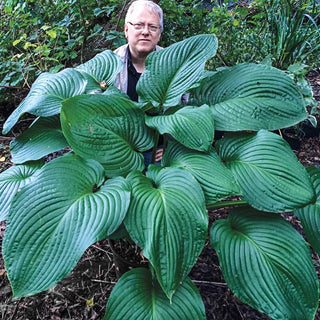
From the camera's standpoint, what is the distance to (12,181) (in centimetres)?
113

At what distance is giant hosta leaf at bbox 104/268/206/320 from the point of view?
35.9 inches

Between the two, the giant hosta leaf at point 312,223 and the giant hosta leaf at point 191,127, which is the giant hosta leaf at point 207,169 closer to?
the giant hosta leaf at point 191,127

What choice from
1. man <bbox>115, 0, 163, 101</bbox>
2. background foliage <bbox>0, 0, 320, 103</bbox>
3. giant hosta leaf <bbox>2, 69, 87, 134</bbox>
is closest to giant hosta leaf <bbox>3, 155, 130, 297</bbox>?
giant hosta leaf <bbox>2, 69, 87, 134</bbox>

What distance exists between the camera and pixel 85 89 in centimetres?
128

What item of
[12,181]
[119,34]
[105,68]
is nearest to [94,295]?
[12,181]

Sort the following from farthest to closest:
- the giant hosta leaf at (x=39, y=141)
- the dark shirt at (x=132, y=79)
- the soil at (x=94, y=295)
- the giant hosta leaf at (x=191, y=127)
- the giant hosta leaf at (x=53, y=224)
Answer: the dark shirt at (x=132, y=79)
the soil at (x=94, y=295)
the giant hosta leaf at (x=39, y=141)
the giant hosta leaf at (x=191, y=127)
the giant hosta leaf at (x=53, y=224)

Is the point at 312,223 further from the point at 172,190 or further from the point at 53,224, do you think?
the point at 53,224

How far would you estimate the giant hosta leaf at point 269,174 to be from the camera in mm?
948

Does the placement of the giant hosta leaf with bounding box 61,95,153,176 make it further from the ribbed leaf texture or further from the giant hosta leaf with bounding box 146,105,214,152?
the ribbed leaf texture

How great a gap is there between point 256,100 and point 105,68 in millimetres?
735

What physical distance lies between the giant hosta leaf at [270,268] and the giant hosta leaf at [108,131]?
16.3 inches

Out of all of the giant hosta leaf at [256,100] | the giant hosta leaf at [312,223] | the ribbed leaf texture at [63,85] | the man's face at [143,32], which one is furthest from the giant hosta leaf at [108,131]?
the man's face at [143,32]

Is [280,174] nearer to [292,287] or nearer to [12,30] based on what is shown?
[292,287]

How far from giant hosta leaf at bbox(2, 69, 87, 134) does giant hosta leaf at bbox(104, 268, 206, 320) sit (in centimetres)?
73
